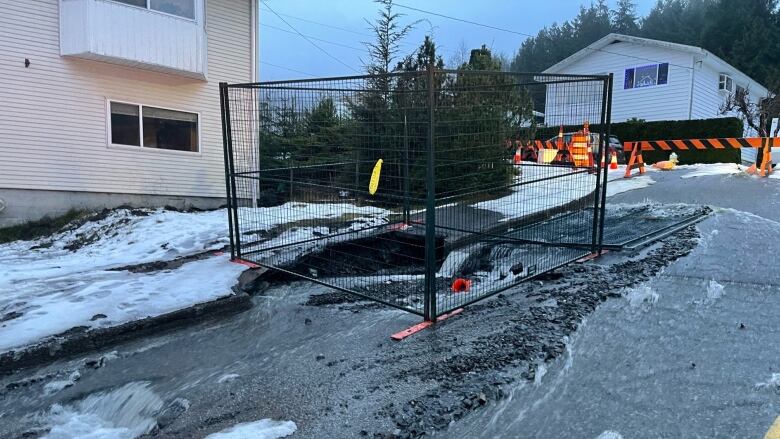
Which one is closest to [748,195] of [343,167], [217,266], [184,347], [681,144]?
[681,144]

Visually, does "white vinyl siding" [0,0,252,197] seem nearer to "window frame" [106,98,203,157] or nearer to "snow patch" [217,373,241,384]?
"window frame" [106,98,203,157]

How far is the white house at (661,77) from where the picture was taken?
23750 millimetres

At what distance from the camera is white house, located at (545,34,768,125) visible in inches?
935

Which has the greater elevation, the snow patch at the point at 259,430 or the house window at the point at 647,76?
the house window at the point at 647,76

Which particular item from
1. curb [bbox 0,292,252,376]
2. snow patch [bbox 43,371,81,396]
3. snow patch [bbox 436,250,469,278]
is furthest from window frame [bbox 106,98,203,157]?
snow patch [bbox 43,371,81,396]

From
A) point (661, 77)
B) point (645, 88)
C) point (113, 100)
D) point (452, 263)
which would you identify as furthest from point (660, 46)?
point (113, 100)

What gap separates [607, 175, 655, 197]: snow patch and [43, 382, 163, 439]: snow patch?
9.29m

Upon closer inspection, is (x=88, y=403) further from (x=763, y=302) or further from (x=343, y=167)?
(x=763, y=302)

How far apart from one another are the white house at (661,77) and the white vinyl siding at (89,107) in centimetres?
1566

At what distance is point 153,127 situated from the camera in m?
10.5

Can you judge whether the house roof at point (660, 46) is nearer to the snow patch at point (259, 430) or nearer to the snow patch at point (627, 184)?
the snow patch at point (627, 184)

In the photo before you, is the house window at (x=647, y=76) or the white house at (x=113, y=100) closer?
the white house at (x=113, y=100)

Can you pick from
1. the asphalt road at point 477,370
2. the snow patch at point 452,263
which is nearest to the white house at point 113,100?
the asphalt road at point 477,370

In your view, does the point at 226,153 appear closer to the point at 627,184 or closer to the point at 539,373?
the point at 539,373
